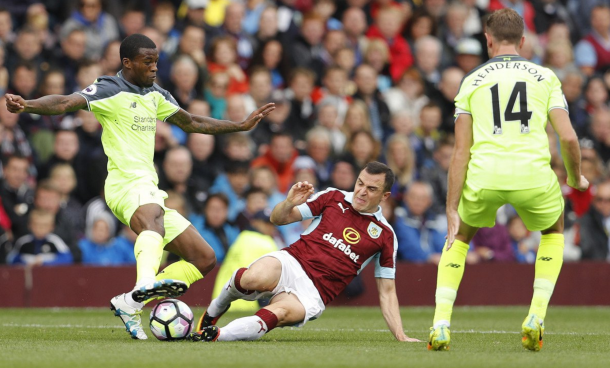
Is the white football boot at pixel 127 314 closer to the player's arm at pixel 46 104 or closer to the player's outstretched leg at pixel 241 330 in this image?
the player's outstretched leg at pixel 241 330

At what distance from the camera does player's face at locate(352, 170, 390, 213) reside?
8492 millimetres

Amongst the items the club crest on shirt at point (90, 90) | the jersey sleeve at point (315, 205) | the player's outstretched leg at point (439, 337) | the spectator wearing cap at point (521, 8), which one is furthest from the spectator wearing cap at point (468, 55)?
the player's outstretched leg at point (439, 337)

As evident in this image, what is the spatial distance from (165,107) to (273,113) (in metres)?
6.25

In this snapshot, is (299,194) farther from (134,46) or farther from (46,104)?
(46,104)

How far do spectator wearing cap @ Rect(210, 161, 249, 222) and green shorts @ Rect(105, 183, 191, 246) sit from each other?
5.43 meters

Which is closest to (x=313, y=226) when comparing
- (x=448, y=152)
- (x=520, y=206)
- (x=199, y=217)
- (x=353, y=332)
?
(x=353, y=332)

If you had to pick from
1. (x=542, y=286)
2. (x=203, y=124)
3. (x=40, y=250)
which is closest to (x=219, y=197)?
(x=40, y=250)

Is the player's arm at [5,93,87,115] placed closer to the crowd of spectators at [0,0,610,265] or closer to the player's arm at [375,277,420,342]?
the player's arm at [375,277,420,342]

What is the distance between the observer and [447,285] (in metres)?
7.46

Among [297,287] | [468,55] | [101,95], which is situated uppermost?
[468,55]

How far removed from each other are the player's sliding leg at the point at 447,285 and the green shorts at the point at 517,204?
0.46 feet

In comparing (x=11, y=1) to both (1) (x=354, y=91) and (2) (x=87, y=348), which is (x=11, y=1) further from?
(2) (x=87, y=348)

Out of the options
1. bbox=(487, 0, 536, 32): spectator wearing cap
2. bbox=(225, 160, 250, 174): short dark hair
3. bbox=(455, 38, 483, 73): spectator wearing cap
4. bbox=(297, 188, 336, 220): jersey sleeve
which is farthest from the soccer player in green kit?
bbox=(487, 0, 536, 32): spectator wearing cap

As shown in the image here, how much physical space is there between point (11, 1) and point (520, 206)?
32.5ft
